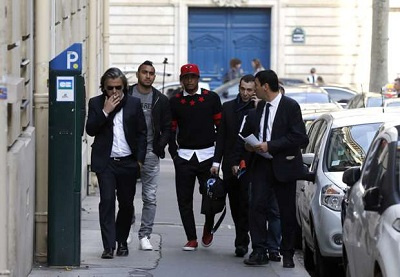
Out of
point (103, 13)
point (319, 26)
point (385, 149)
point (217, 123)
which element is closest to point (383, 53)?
point (319, 26)

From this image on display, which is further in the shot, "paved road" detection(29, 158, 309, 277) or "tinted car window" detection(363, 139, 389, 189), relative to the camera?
"paved road" detection(29, 158, 309, 277)

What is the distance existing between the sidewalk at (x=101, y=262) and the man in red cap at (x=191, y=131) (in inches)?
31.0

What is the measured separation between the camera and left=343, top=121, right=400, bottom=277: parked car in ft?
24.5

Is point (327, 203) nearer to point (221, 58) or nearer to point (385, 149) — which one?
point (385, 149)

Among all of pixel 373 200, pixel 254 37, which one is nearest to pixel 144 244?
pixel 373 200

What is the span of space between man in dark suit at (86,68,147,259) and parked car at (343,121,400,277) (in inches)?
101

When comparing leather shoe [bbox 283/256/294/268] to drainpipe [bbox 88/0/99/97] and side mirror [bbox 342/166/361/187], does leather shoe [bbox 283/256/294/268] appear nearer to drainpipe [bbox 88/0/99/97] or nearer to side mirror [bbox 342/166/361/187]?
Answer: side mirror [bbox 342/166/361/187]

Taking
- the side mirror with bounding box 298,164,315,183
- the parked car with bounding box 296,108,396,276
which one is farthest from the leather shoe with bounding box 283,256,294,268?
the side mirror with bounding box 298,164,315,183

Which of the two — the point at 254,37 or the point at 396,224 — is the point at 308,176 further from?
the point at 254,37

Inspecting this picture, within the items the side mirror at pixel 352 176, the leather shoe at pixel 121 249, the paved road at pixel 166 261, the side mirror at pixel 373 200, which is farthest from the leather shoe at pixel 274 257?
the side mirror at pixel 373 200

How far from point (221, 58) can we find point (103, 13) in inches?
944

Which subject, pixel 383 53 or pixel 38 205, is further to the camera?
pixel 383 53

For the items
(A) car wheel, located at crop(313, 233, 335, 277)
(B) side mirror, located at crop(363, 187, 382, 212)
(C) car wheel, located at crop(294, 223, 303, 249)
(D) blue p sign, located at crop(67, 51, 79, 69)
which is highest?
(D) blue p sign, located at crop(67, 51, 79, 69)

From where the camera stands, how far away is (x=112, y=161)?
1116 cm
